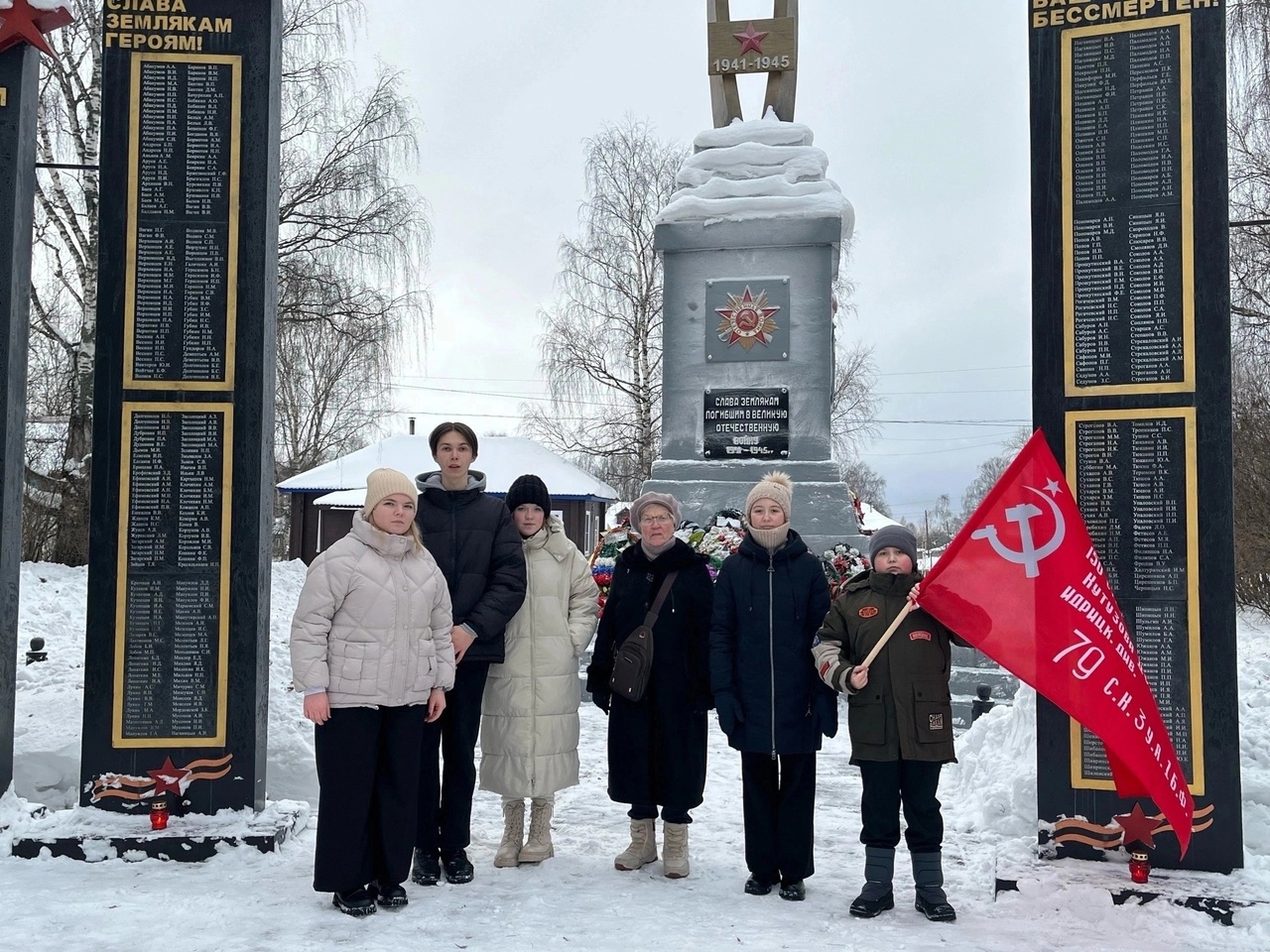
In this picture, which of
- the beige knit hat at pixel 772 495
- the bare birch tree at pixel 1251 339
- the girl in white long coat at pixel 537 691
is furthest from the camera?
the bare birch tree at pixel 1251 339

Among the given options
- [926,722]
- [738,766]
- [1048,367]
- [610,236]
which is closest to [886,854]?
[926,722]

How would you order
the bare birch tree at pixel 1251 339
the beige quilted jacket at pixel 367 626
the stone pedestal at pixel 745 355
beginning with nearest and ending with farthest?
the beige quilted jacket at pixel 367 626, the stone pedestal at pixel 745 355, the bare birch tree at pixel 1251 339

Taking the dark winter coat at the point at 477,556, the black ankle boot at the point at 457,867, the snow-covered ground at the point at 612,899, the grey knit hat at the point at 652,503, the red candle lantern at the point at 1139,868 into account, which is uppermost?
the grey knit hat at the point at 652,503

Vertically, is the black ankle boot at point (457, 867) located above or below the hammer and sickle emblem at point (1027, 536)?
below

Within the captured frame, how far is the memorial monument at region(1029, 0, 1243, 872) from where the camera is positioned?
166 inches

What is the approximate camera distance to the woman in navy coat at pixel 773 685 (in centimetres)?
401

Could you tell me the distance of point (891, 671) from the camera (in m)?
3.88

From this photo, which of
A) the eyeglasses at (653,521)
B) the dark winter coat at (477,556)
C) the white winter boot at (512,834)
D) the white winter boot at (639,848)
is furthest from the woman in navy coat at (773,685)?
the white winter boot at (512,834)

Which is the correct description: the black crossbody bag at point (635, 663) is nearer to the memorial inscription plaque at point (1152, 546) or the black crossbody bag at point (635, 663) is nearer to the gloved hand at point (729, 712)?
the gloved hand at point (729, 712)

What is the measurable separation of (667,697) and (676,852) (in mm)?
646

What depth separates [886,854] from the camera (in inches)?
153

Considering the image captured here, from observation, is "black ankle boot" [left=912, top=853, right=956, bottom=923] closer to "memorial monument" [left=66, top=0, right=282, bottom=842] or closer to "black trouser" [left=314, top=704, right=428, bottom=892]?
"black trouser" [left=314, top=704, right=428, bottom=892]

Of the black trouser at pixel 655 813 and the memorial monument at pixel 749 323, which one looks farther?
the memorial monument at pixel 749 323

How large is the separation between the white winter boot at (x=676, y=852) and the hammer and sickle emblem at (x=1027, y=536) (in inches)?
66.8
